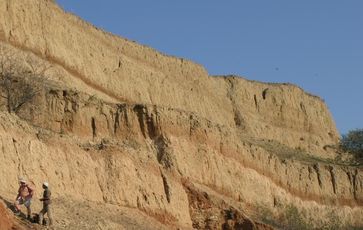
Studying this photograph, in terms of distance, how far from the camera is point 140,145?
38.3 metres

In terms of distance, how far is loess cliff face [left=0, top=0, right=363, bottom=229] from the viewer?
2973cm

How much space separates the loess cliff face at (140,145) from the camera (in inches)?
1171

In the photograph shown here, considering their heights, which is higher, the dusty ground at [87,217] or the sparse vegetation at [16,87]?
the sparse vegetation at [16,87]

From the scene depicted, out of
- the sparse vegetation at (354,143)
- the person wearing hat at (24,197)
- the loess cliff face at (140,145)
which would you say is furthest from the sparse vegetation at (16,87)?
the sparse vegetation at (354,143)

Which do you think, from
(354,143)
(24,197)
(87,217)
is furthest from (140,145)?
(354,143)

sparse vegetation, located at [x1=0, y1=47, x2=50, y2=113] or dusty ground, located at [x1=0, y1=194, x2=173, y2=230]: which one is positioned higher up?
sparse vegetation, located at [x1=0, y1=47, x2=50, y2=113]

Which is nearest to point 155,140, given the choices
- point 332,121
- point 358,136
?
point 358,136

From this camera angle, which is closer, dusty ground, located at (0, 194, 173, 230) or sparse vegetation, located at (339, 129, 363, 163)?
dusty ground, located at (0, 194, 173, 230)

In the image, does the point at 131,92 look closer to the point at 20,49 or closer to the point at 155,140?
the point at 20,49

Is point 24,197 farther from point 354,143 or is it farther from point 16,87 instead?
point 354,143

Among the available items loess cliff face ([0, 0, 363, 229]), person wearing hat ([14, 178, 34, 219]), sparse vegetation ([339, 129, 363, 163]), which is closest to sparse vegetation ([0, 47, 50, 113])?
loess cliff face ([0, 0, 363, 229])

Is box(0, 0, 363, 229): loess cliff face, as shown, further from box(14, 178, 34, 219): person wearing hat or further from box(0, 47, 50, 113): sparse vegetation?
box(14, 178, 34, 219): person wearing hat

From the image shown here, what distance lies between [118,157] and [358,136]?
53286 millimetres

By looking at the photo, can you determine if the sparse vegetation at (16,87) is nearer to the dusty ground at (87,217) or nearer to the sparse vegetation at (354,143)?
the dusty ground at (87,217)
